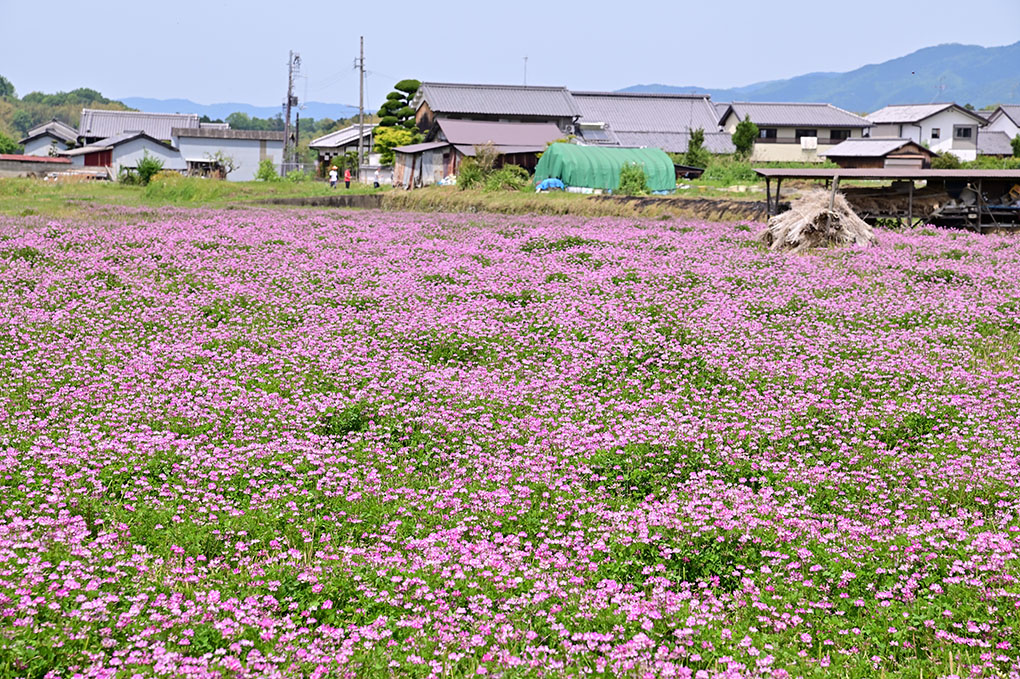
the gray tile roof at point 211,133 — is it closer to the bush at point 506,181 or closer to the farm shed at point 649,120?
the farm shed at point 649,120

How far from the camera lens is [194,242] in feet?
83.7

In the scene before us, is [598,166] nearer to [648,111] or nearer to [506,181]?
[506,181]

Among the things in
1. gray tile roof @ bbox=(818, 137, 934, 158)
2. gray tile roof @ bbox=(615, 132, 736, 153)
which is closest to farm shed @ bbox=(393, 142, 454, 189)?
gray tile roof @ bbox=(615, 132, 736, 153)

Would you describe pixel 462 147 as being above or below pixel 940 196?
above

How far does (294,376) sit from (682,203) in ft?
105

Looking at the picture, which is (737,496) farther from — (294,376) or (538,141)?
(538,141)

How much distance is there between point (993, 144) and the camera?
118562 mm

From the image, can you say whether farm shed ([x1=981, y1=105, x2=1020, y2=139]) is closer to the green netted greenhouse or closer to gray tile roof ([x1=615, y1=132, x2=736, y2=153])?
gray tile roof ([x1=615, y1=132, x2=736, y2=153])

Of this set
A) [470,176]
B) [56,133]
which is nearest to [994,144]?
[470,176]

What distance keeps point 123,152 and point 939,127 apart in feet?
318

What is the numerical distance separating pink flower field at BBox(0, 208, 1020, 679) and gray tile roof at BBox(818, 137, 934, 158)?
80615mm

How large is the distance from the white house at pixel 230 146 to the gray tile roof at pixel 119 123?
58.6ft

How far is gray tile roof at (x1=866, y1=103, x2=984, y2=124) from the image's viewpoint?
356 ft

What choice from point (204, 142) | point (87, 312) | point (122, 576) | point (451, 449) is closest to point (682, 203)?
point (87, 312)
